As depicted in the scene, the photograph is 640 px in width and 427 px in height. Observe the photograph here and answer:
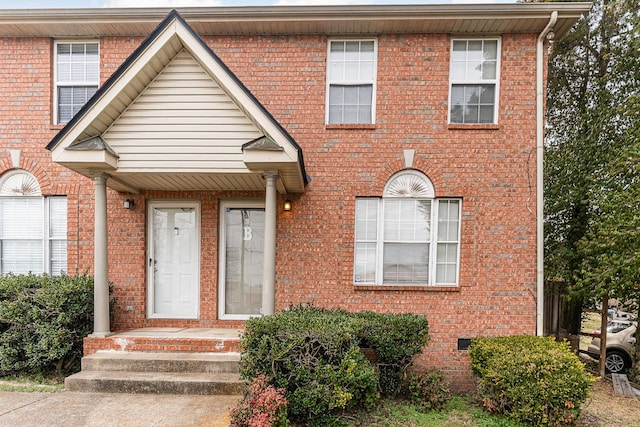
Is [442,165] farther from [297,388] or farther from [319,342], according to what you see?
[297,388]

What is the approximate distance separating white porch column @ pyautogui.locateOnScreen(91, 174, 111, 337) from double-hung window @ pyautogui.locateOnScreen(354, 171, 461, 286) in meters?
4.18

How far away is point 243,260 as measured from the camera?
591 centimetres

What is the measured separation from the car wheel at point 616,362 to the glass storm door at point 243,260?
788 centimetres

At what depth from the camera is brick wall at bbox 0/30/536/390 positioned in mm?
5516

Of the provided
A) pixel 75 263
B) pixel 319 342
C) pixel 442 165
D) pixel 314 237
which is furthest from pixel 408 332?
pixel 75 263

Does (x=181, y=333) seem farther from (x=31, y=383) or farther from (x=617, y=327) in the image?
(x=617, y=327)

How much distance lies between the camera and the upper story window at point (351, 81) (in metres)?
5.71

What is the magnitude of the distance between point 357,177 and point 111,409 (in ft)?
16.1

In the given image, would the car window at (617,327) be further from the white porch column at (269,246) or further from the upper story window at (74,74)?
the upper story window at (74,74)

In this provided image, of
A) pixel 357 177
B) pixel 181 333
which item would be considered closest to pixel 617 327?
pixel 357 177

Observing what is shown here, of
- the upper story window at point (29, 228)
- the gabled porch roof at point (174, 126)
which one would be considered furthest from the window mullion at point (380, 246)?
the upper story window at point (29, 228)

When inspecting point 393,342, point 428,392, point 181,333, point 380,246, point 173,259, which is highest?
point 380,246

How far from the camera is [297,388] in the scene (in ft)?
11.9

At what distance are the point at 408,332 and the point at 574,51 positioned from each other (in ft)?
24.3
